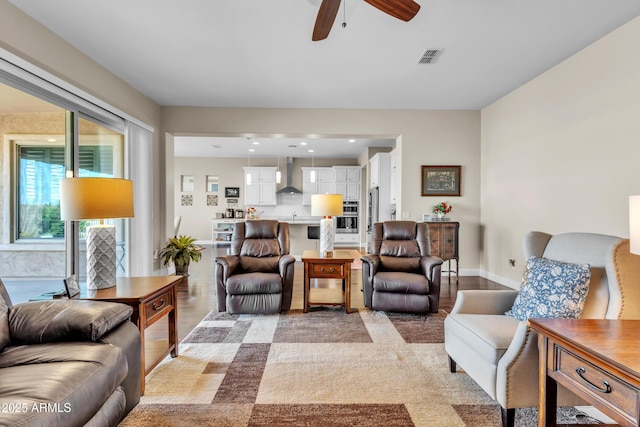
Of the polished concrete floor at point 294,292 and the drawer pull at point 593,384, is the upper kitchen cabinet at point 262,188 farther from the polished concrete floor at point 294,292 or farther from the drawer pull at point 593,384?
the drawer pull at point 593,384

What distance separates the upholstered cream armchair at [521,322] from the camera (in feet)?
5.12

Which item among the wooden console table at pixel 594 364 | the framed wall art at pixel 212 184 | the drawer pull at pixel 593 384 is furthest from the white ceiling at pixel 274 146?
the drawer pull at pixel 593 384

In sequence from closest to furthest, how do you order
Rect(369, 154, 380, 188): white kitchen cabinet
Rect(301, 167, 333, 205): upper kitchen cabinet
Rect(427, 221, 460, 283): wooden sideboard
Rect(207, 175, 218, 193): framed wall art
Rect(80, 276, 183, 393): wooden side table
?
Rect(80, 276, 183, 393): wooden side table
Rect(427, 221, 460, 283): wooden sideboard
Rect(369, 154, 380, 188): white kitchen cabinet
Rect(301, 167, 333, 205): upper kitchen cabinet
Rect(207, 175, 218, 193): framed wall art

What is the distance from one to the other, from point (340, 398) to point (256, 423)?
51 cm

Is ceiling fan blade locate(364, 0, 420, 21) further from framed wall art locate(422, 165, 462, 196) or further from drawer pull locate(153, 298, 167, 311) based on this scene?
framed wall art locate(422, 165, 462, 196)

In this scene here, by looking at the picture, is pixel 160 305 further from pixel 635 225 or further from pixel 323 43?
pixel 323 43

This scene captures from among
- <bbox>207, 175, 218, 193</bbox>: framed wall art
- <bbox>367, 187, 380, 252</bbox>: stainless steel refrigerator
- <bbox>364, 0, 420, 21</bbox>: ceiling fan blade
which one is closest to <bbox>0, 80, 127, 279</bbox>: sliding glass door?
<bbox>364, 0, 420, 21</bbox>: ceiling fan blade

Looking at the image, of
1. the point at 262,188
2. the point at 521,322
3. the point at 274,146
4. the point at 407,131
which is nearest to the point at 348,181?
the point at 274,146

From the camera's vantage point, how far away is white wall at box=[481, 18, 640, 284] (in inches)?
112

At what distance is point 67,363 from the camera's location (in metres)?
1.28

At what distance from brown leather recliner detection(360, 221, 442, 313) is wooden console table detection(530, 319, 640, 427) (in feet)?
6.13

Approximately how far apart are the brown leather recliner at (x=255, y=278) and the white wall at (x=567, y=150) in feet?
10.2

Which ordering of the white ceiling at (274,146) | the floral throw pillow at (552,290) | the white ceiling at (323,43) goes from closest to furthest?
the floral throw pillow at (552,290), the white ceiling at (323,43), the white ceiling at (274,146)

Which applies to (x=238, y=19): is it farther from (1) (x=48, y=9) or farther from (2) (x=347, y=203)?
(2) (x=347, y=203)
